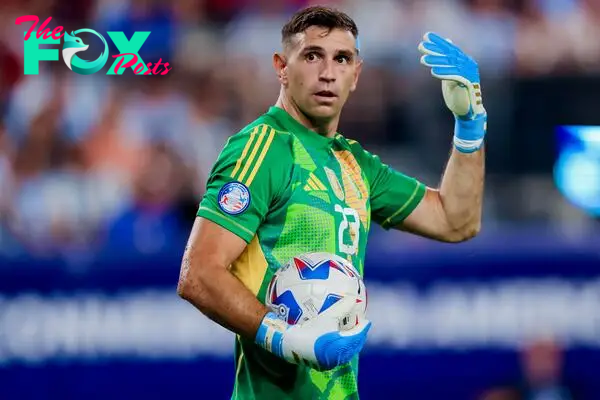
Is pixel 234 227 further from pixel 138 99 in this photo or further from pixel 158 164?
pixel 138 99

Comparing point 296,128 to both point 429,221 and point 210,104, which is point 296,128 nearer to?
point 429,221

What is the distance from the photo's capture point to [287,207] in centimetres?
405

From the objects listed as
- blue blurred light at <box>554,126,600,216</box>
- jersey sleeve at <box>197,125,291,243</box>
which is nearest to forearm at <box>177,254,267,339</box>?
jersey sleeve at <box>197,125,291,243</box>

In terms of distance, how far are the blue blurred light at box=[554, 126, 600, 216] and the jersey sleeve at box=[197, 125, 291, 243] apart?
13.5ft

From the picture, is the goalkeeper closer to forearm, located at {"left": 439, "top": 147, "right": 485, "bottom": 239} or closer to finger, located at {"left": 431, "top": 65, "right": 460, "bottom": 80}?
finger, located at {"left": 431, "top": 65, "right": 460, "bottom": 80}

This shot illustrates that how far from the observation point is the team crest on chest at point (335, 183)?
4215 millimetres

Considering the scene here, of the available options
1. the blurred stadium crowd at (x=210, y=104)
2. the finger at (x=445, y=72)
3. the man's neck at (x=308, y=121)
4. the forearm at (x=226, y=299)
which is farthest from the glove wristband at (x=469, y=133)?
the blurred stadium crowd at (x=210, y=104)

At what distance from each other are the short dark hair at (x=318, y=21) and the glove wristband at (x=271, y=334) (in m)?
1.16

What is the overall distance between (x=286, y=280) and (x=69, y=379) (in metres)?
3.76

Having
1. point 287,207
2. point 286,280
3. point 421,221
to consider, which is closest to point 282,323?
point 286,280

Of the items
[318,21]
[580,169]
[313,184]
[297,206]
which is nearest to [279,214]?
[297,206]

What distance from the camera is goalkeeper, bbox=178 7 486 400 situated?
3797 millimetres

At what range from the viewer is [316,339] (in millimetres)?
3666

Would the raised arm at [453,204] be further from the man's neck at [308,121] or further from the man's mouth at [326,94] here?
the man's mouth at [326,94]
